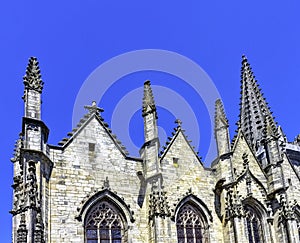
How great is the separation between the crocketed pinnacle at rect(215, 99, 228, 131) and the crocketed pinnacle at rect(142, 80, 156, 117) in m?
3.94

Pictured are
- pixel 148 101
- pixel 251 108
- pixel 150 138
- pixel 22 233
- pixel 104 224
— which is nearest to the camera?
pixel 22 233

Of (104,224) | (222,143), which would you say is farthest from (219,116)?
(104,224)

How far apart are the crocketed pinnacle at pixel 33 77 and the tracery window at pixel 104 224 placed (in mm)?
5453

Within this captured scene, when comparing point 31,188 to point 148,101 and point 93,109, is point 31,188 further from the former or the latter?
point 148,101

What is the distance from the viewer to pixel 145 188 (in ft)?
67.5

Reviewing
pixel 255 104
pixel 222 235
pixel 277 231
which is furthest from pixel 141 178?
pixel 255 104

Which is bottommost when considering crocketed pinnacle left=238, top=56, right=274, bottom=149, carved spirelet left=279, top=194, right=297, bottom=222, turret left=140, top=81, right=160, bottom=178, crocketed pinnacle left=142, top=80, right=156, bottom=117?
carved spirelet left=279, top=194, right=297, bottom=222

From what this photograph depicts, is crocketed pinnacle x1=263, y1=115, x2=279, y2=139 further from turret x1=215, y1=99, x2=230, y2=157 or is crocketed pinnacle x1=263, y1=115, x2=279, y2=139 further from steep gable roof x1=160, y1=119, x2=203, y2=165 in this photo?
steep gable roof x1=160, y1=119, x2=203, y2=165

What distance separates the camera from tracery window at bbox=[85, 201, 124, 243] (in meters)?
18.8

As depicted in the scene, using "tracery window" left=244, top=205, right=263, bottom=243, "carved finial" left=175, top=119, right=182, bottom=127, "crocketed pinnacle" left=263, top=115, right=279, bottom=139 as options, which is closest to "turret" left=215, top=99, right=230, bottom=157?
"carved finial" left=175, top=119, right=182, bottom=127

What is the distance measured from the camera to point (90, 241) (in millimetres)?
18625

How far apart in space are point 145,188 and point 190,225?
2.71 m

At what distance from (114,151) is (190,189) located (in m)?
3.93

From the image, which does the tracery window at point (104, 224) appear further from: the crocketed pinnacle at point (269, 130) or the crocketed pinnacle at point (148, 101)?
the crocketed pinnacle at point (269, 130)
